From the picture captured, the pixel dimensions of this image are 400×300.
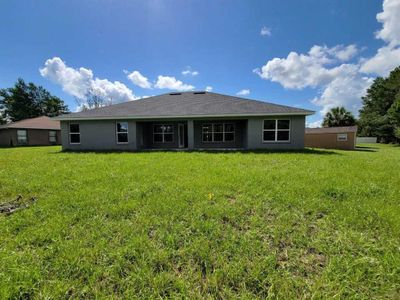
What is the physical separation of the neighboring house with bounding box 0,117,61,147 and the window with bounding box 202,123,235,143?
18144mm

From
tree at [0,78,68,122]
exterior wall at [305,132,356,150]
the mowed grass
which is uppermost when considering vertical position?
tree at [0,78,68,122]

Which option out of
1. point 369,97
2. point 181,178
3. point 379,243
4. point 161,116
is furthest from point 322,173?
point 369,97

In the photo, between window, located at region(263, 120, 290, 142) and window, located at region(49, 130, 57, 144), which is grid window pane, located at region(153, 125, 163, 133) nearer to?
window, located at region(263, 120, 290, 142)

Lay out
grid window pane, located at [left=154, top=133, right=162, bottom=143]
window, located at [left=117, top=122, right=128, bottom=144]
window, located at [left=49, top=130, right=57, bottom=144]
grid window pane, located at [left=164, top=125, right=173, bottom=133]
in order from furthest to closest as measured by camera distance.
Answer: window, located at [left=49, top=130, right=57, bottom=144], grid window pane, located at [left=154, top=133, right=162, bottom=143], grid window pane, located at [left=164, top=125, right=173, bottom=133], window, located at [left=117, top=122, right=128, bottom=144]

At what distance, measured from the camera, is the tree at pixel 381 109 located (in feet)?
109

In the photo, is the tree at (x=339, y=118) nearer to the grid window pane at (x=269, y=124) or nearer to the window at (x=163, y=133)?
the grid window pane at (x=269, y=124)

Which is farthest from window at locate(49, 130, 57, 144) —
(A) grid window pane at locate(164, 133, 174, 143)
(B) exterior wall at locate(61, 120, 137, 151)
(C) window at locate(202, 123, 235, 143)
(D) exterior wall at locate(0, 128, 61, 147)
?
(C) window at locate(202, 123, 235, 143)

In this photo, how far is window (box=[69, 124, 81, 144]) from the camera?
14523mm

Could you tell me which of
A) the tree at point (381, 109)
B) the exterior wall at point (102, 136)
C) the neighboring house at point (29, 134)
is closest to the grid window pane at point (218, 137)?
the exterior wall at point (102, 136)

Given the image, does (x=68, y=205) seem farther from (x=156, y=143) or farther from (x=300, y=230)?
(x=156, y=143)

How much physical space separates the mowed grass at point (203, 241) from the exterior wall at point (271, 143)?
7.93 metres

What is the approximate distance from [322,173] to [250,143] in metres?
7.08

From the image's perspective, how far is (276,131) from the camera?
13047mm

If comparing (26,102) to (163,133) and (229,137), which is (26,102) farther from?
(229,137)
